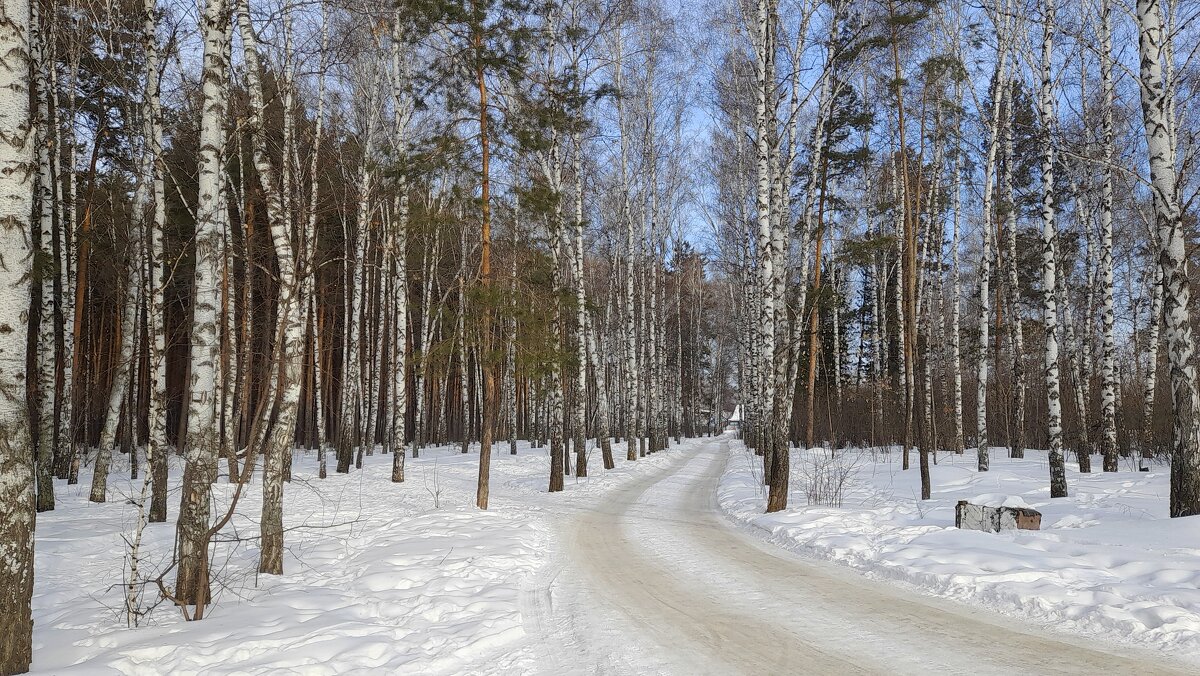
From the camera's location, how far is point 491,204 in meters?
11.3

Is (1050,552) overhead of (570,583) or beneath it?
overhead

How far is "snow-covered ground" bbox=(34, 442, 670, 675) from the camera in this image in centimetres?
411

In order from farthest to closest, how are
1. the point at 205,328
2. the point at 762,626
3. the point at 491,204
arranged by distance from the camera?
the point at 491,204 < the point at 205,328 < the point at 762,626

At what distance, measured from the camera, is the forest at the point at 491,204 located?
5.90 metres

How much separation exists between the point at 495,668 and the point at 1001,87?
706 inches

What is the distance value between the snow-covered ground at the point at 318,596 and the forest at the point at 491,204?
352 millimetres

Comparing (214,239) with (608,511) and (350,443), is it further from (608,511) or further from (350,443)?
(350,443)

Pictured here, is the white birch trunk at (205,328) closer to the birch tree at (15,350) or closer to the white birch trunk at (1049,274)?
the birch tree at (15,350)

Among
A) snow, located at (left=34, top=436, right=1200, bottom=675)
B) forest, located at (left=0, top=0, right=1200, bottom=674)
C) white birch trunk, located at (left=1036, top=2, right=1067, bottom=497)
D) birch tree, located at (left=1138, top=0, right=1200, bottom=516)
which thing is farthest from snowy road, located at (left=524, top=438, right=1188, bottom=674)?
white birch trunk, located at (left=1036, top=2, right=1067, bottom=497)

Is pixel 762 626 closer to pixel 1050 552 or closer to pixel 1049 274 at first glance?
pixel 1050 552

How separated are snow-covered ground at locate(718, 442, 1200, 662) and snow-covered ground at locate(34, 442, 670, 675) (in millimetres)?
3955

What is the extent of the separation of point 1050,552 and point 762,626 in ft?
13.5

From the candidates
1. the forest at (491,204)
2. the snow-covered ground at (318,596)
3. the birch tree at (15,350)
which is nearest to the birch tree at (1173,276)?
the forest at (491,204)

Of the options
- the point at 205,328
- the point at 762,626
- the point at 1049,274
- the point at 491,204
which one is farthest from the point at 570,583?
the point at 1049,274
